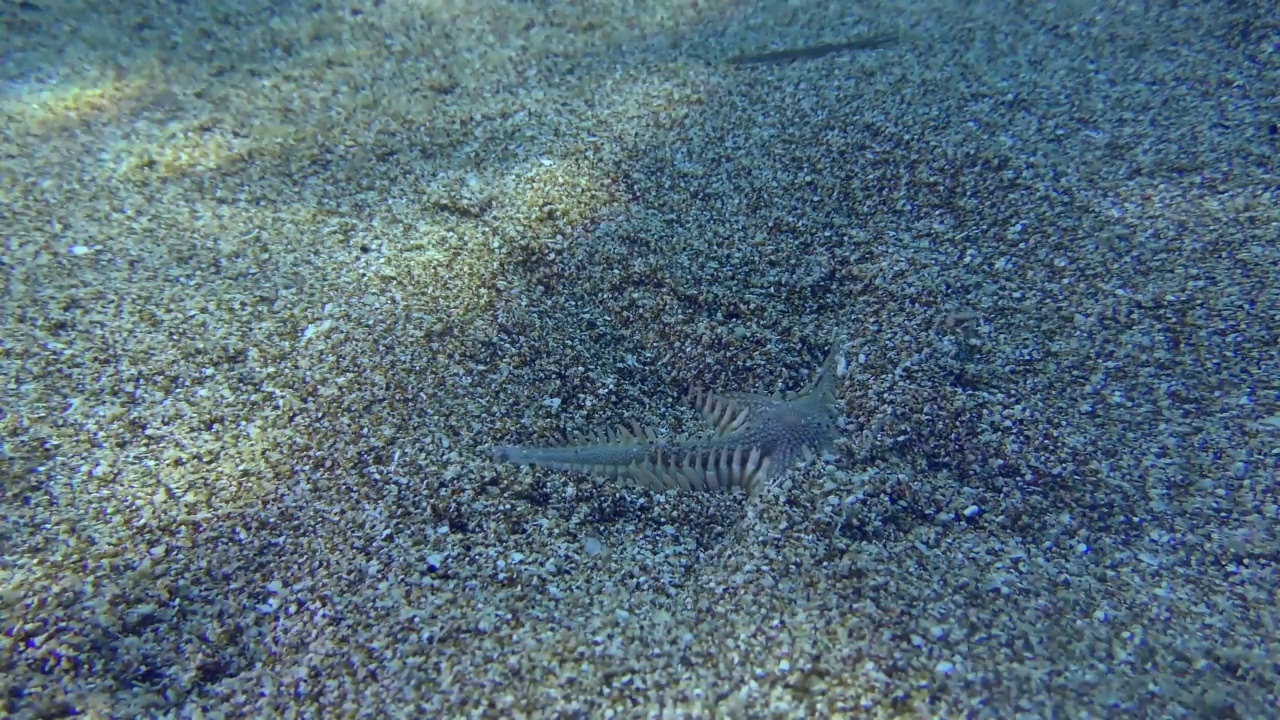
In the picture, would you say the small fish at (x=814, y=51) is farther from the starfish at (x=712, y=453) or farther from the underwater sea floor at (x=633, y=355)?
the starfish at (x=712, y=453)

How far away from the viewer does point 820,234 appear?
315 centimetres

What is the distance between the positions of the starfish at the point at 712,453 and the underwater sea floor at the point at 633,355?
78 mm

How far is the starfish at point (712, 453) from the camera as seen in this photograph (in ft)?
8.04

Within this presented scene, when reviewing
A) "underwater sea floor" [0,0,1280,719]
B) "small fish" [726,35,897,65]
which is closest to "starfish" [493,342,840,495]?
"underwater sea floor" [0,0,1280,719]

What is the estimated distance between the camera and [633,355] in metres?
2.86

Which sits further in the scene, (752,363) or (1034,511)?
(752,363)

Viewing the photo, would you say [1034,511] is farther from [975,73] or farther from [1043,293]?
[975,73]

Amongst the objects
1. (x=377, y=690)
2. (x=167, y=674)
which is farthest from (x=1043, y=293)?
(x=167, y=674)

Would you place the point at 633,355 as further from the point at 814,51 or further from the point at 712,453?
the point at 814,51

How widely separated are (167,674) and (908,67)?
4.38 m

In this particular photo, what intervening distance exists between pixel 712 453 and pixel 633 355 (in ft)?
1.96

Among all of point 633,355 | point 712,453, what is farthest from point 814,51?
point 712,453

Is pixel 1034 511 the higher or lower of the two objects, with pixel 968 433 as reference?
lower

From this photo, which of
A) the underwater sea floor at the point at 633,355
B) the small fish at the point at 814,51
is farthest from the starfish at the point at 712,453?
the small fish at the point at 814,51
